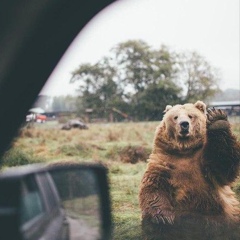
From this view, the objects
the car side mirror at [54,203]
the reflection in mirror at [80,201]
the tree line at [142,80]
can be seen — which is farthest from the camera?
the tree line at [142,80]

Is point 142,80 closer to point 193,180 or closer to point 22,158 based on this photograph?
point 193,180

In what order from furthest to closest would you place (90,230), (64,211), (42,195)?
1. (90,230)
2. (64,211)
3. (42,195)

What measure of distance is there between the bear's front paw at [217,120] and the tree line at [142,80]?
0.21 m

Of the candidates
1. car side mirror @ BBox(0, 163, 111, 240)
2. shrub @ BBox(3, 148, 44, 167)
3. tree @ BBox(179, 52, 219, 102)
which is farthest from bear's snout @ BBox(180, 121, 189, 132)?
car side mirror @ BBox(0, 163, 111, 240)

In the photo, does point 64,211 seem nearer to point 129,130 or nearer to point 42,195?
point 42,195

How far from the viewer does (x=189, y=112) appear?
3395mm

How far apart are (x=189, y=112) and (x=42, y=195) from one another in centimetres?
214

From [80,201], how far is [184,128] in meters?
1.82

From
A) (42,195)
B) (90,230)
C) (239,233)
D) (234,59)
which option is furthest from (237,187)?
(42,195)

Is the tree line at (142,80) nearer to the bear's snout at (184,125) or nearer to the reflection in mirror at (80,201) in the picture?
the bear's snout at (184,125)

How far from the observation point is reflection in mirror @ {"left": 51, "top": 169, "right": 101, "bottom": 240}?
1527 mm

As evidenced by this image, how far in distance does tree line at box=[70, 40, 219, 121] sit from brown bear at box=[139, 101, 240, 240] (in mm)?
274

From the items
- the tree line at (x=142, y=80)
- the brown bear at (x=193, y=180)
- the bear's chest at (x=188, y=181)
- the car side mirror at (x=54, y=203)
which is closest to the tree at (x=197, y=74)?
the tree line at (x=142, y=80)

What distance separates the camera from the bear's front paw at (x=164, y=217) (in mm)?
3318
